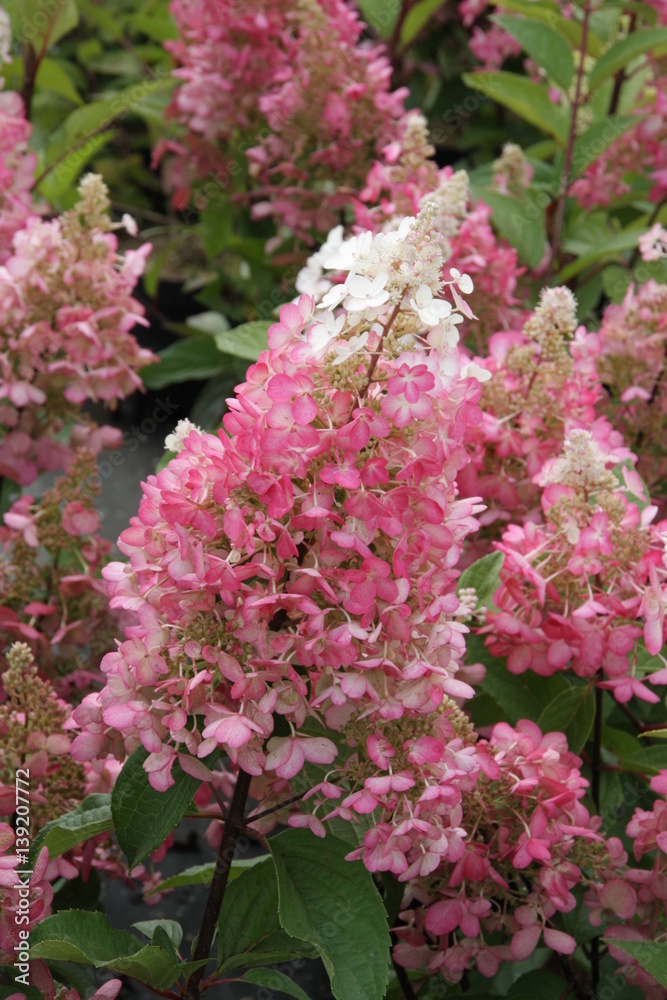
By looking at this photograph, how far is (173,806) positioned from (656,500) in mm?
717

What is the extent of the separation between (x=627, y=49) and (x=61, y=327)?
0.94 metres

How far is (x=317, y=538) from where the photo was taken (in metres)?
0.68

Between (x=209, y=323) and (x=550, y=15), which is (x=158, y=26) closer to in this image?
(x=209, y=323)

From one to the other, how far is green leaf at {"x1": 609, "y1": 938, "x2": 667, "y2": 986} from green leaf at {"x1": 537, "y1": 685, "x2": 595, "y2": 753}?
20 centimetres

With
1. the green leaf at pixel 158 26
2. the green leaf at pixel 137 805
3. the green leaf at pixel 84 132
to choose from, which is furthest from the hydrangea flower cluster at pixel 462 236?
the green leaf at pixel 158 26

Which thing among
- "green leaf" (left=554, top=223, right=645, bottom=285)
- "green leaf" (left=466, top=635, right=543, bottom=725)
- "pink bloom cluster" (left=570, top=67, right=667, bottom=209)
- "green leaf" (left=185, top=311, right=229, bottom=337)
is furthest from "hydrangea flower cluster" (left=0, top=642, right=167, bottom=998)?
"green leaf" (left=185, top=311, right=229, bottom=337)

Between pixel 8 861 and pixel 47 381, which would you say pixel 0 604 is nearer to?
pixel 47 381

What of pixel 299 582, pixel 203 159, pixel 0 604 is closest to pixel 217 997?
pixel 0 604

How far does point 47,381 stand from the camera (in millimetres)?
1151

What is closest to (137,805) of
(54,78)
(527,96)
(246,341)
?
(246,341)

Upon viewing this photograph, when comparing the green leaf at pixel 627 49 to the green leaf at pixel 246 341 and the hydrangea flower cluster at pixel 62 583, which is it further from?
the hydrangea flower cluster at pixel 62 583

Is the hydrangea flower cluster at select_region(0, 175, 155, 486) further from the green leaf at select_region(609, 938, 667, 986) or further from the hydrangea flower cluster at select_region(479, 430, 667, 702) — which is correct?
the green leaf at select_region(609, 938, 667, 986)

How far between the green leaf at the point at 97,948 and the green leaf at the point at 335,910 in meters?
0.11

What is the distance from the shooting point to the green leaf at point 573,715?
92 cm
